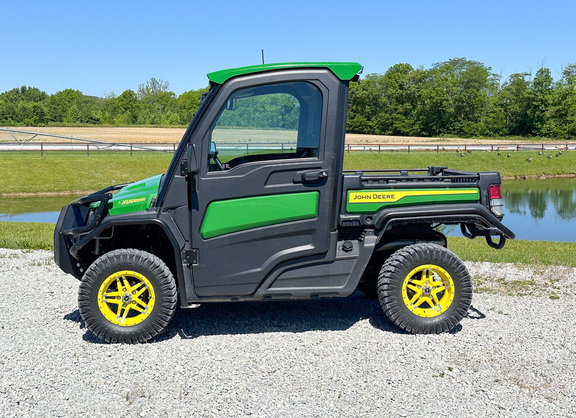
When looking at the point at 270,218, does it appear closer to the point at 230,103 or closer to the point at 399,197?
the point at 230,103

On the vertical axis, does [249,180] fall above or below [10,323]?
above

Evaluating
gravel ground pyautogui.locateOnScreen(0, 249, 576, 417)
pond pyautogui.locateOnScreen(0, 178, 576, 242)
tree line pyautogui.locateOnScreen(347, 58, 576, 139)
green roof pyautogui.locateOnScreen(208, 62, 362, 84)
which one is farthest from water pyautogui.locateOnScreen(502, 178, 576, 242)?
tree line pyautogui.locateOnScreen(347, 58, 576, 139)

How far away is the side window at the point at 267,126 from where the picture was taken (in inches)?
201

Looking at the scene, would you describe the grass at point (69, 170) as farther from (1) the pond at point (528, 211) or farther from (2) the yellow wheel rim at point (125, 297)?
(2) the yellow wheel rim at point (125, 297)

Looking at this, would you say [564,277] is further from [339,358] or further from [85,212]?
[85,212]

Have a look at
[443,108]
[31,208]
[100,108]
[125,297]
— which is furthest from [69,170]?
[100,108]

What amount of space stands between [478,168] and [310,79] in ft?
138

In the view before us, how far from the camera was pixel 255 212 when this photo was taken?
508 centimetres

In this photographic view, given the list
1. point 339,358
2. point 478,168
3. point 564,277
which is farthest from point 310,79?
point 478,168

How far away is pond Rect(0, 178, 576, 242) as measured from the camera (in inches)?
718

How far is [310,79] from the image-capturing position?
5.08m

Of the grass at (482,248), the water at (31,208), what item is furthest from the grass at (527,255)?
the water at (31,208)

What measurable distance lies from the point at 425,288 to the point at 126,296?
9.19 ft

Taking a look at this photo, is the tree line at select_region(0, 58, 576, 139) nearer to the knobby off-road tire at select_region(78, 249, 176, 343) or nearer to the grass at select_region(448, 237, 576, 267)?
the grass at select_region(448, 237, 576, 267)
